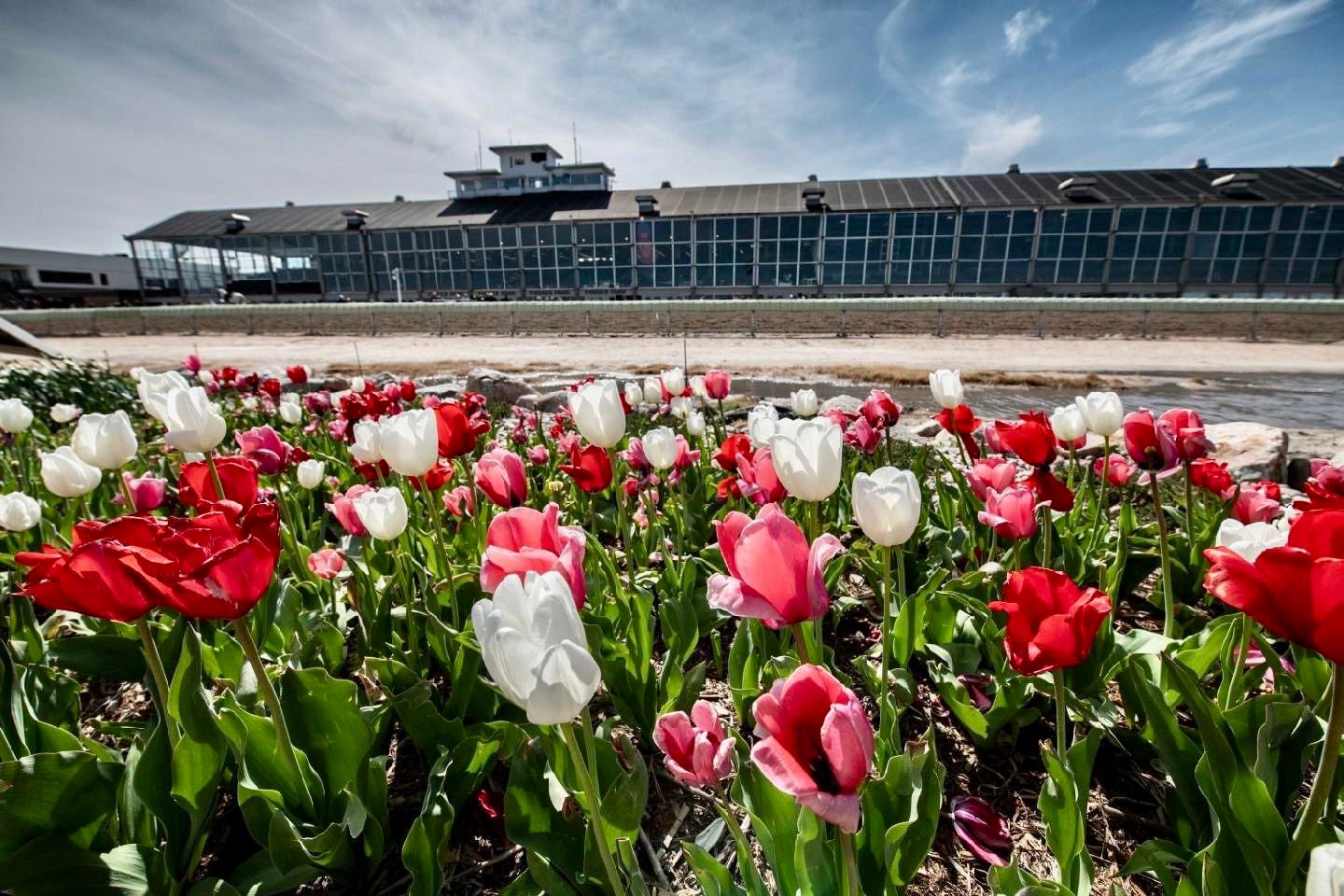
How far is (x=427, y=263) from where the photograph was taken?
45.1 meters

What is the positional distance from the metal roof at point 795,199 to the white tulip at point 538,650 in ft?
135

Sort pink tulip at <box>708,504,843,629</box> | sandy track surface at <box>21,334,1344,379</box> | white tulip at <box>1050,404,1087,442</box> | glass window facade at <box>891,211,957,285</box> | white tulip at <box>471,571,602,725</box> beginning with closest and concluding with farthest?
1. white tulip at <box>471,571,602,725</box>
2. pink tulip at <box>708,504,843,629</box>
3. white tulip at <box>1050,404,1087,442</box>
4. sandy track surface at <box>21,334,1344,379</box>
5. glass window facade at <box>891,211,957,285</box>

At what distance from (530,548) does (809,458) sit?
1.97ft

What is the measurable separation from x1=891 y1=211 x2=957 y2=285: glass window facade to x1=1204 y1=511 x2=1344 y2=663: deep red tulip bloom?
40.6 m

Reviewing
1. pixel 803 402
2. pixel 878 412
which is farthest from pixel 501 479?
pixel 803 402

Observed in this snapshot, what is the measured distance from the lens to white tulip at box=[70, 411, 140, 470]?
195cm

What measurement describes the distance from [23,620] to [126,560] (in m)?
1.36

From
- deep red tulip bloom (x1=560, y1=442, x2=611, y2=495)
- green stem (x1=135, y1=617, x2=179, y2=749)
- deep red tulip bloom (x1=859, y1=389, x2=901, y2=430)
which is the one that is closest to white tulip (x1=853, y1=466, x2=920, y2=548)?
deep red tulip bloom (x1=560, y1=442, x2=611, y2=495)

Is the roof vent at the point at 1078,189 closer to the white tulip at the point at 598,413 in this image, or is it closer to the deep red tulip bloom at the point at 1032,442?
the deep red tulip bloom at the point at 1032,442

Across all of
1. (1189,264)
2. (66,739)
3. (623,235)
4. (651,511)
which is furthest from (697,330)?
(1189,264)

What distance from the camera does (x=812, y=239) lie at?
3900 cm

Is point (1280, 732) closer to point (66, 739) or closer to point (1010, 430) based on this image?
point (1010, 430)

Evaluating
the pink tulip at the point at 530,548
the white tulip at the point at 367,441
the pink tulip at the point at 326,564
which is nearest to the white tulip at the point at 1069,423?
the pink tulip at the point at 530,548

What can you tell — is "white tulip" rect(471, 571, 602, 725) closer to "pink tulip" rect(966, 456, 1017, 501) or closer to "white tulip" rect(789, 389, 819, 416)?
"pink tulip" rect(966, 456, 1017, 501)
